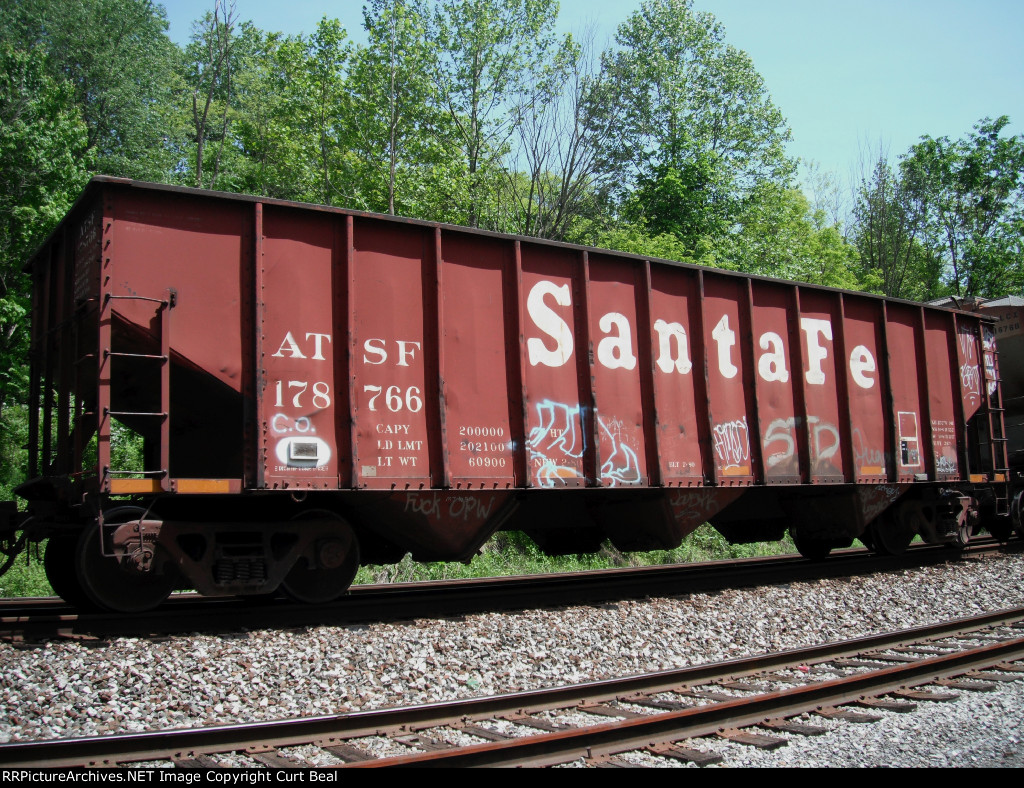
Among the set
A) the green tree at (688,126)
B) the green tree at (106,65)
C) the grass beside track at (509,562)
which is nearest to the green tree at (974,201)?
the green tree at (688,126)

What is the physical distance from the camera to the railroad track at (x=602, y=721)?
13.6ft

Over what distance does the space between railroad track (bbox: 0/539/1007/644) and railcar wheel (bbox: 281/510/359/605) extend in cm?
16

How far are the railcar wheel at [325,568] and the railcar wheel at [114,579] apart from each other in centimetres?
112

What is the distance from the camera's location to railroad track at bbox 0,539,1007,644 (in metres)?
6.34

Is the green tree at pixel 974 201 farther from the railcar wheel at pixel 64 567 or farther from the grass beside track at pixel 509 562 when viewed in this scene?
the railcar wheel at pixel 64 567

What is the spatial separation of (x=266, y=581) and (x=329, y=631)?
864 millimetres

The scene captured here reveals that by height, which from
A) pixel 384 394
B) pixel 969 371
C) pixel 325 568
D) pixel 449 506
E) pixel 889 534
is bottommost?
pixel 889 534

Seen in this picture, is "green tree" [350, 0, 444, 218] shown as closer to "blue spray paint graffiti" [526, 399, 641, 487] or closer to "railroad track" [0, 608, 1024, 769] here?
"blue spray paint graffiti" [526, 399, 641, 487]

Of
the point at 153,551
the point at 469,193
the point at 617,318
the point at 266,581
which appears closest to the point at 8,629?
the point at 153,551

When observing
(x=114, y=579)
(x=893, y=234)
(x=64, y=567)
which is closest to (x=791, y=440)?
(x=114, y=579)

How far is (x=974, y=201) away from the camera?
3653cm

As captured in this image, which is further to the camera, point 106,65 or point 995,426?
point 106,65

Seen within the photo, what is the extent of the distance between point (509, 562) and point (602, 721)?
9372 mm

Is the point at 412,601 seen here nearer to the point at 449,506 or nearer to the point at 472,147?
the point at 449,506
